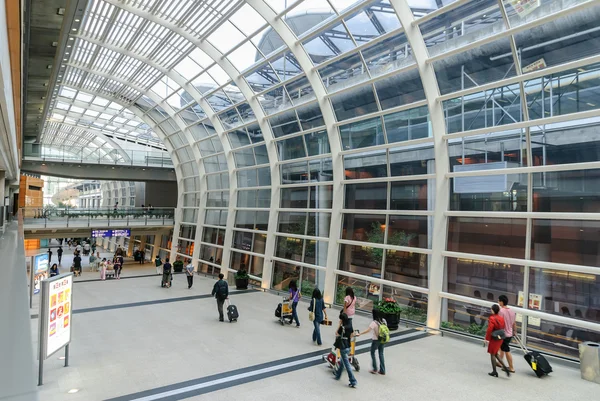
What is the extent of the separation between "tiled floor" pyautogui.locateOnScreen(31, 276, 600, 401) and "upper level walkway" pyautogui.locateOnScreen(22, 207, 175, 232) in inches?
690

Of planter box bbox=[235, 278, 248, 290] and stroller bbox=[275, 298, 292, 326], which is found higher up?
stroller bbox=[275, 298, 292, 326]

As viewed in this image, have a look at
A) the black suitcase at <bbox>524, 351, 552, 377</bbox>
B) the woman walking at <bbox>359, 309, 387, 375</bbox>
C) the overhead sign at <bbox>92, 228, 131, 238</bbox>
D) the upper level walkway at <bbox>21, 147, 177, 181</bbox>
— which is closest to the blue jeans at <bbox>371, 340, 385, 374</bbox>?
the woman walking at <bbox>359, 309, 387, 375</bbox>

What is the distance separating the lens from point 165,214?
98.3 feet

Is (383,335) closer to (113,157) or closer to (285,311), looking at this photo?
(285,311)

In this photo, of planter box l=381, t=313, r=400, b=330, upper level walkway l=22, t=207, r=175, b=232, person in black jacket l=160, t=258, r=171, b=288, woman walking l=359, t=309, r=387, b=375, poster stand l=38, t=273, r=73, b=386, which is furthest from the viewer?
upper level walkway l=22, t=207, r=175, b=232

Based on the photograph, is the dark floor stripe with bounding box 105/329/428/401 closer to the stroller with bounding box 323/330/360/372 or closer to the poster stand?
the stroller with bounding box 323/330/360/372

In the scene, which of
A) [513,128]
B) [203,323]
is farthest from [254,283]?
[513,128]

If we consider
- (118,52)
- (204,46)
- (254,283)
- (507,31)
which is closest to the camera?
(507,31)

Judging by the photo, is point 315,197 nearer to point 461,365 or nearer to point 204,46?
point 204,46

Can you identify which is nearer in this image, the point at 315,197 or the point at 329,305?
the point at 329,305

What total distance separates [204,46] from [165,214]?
56.9 ft

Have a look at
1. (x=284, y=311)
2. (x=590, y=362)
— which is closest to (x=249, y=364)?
(x=284, y=311)

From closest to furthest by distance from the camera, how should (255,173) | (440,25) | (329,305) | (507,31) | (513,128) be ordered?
(507,31), (513,128), (440,25), (329,305), (255,173)

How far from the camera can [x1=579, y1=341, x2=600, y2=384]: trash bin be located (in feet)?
23.9
